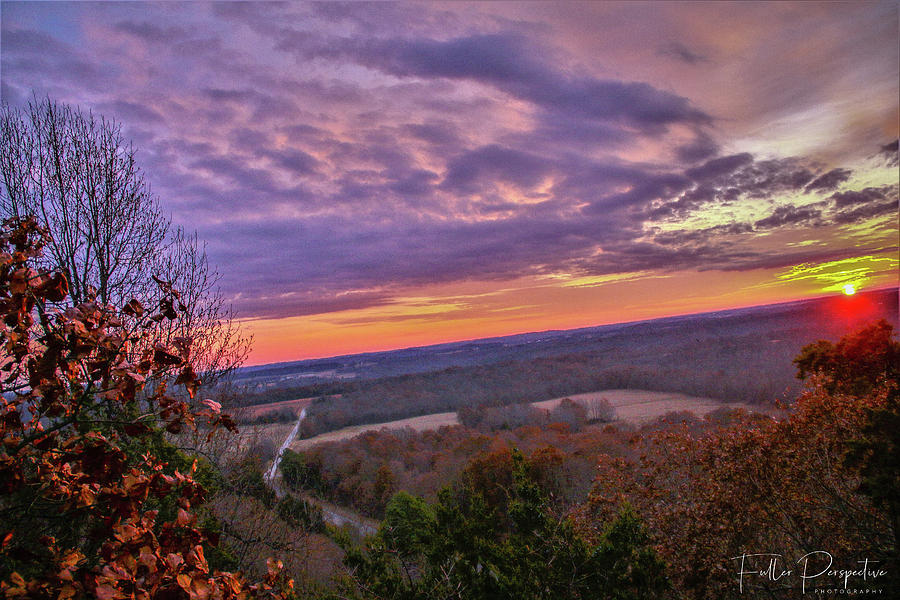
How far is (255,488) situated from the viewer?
653 inches

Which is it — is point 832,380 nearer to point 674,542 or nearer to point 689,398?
point 674,542

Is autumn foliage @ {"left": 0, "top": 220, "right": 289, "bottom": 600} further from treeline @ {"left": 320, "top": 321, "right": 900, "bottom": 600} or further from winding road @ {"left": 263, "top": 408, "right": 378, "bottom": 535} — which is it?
winding road @ {"left": 263, "top": 408, "right": 378, "bottom": 535}

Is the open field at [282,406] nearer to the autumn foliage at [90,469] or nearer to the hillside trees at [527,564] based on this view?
the hillside trees at [527,564]

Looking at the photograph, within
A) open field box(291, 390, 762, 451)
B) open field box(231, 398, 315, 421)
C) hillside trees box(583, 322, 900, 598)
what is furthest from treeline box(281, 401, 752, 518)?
hillside trees box(583, 322, 900, 598)

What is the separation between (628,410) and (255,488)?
3827cm

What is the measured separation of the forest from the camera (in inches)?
95.7

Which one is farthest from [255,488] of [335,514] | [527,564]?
[527,564]

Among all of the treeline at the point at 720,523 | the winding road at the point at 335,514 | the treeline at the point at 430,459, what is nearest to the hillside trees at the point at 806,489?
the treeline at the point at 720,523

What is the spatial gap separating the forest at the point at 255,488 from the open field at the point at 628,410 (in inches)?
1026

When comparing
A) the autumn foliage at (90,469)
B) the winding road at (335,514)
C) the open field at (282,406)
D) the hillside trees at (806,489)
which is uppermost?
the autumn foliage at (90,469)

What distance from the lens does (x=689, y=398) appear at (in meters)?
45.7

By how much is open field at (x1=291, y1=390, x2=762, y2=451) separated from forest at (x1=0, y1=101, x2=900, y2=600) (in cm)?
2607

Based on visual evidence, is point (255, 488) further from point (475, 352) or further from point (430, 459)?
point (475, 352)

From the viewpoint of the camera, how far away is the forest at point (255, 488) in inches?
95.7
